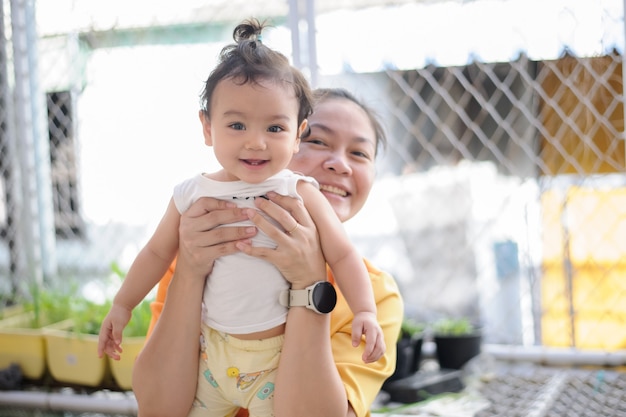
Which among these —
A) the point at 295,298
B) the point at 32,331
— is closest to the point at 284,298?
the point at 295,298

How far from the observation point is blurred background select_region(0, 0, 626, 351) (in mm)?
2098

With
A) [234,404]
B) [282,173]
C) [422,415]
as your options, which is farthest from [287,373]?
[422,415]

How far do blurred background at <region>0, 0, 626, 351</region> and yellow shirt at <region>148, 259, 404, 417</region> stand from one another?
93 centimetres

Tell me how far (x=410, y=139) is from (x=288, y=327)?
162cm

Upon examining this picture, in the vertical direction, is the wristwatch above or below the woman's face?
below

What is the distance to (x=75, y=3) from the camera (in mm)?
2402

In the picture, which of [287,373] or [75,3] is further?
[75,3]

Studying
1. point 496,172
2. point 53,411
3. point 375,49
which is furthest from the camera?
point 496,172

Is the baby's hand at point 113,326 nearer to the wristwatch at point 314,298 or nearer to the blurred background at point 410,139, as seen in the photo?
the wristwatch at point 314,298

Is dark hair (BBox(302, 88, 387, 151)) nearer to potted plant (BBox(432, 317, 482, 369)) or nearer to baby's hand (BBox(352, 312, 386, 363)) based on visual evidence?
baby's hand (BBox(352, 312, 386, 363))

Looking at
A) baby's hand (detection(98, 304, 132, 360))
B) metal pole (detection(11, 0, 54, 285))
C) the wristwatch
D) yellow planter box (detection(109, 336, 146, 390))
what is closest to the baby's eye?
the wristwatch

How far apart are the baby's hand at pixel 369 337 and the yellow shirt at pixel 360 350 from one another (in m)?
0.15

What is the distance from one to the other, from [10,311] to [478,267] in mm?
1610

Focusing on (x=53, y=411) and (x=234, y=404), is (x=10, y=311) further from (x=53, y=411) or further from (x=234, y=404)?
(x=234, y=404)
